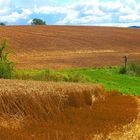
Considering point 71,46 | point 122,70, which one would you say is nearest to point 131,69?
point 122,70

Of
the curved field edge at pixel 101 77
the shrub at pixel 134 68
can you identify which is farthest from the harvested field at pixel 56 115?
the shrub at pixel 134 68

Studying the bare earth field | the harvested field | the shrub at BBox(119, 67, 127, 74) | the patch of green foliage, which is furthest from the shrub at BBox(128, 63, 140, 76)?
the harvested field

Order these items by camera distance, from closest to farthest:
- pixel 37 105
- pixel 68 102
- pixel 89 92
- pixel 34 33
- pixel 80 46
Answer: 1. pixel 37 105
2. pixel 68 102
3. pixel 89 92
4. pixel 80 46
5. pixel 34 33

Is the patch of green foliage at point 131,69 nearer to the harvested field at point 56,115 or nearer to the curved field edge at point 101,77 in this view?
the curved field edge at point 101,77

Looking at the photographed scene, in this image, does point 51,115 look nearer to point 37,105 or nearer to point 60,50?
point 37,105

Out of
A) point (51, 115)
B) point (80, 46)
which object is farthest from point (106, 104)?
point (80, 46)

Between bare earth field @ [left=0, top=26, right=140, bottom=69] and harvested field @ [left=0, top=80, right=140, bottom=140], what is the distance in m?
22.5

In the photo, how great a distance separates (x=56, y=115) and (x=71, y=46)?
4084 centimetres

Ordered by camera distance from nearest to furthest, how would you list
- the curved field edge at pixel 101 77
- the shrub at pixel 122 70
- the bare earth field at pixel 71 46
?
the curved field edge at pixel 101 77, the shrub at pixel 122 70, the bare earth field at pixel 71 46

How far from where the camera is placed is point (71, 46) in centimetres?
5428

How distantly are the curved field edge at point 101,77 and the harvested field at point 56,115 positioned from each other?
309 inches

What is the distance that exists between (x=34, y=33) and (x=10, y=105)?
47847mm

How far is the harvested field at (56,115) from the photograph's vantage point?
37.6 ft

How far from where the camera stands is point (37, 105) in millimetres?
12969
